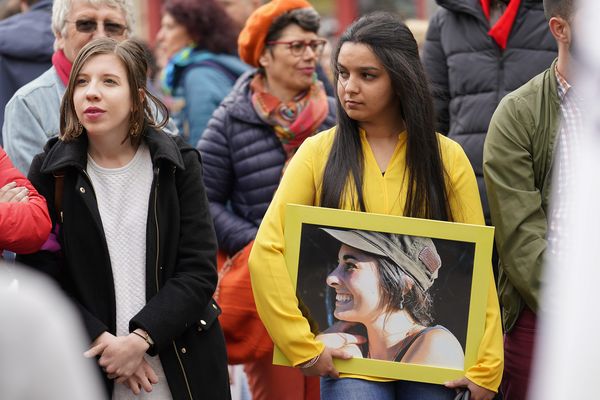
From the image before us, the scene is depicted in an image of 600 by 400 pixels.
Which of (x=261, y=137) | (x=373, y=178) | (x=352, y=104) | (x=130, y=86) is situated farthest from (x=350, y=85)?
(x=261, y=137)

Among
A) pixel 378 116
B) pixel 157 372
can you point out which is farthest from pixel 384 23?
pixel 157 372

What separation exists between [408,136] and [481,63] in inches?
43.8

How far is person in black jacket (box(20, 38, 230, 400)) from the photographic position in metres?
4.44

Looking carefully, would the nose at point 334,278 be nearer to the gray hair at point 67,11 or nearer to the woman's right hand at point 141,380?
the woman's right hand at point 141,380

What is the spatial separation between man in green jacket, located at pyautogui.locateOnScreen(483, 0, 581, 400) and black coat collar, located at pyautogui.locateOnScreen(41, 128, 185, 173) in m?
1.17

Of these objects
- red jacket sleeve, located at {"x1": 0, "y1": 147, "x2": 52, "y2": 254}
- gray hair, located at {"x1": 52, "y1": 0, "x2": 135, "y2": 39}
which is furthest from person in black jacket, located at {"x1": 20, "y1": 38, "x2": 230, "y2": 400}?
gray hair, located at {"x1": 52, "y1": 0, "x2": 135, "y2": 39}

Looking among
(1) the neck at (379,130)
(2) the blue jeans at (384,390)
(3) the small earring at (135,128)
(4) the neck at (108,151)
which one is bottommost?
(2) the blue jeans at (384,390)

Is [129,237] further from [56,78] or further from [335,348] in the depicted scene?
[56,78]

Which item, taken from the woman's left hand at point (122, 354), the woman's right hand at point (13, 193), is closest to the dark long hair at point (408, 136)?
the woman's left hand at point (122, 354)

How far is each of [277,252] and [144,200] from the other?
544 millimetres

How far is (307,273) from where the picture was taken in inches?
173

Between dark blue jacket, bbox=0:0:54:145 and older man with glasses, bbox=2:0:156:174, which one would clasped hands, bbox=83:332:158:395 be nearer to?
older man with glasses, bbox=2:0:156:174

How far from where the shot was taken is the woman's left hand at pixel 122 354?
4.38 m

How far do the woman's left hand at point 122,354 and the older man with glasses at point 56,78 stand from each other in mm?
1053
